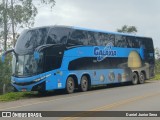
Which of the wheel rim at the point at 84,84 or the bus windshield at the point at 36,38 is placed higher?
the bus windshield at the point at 36,38

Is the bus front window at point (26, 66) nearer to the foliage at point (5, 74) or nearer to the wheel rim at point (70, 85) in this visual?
the wheel rim at point (70, 85)

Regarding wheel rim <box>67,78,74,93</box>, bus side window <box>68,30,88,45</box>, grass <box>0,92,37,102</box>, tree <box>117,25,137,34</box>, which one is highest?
tree <box>117,25,137,34</box>

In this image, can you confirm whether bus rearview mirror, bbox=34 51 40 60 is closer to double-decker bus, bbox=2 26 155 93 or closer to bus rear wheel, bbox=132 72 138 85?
double-decker bus, bbox=2 26 155 93

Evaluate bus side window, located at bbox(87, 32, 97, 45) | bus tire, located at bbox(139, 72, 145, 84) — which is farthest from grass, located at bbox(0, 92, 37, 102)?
bus tire, located at bbox(139, 72, 145, 84)

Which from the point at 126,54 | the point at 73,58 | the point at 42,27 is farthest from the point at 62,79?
the point at 126,54

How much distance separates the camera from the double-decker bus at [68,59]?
20734 millimetres

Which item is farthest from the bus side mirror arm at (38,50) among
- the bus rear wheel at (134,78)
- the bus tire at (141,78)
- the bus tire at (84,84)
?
the bus tire at (141,78)

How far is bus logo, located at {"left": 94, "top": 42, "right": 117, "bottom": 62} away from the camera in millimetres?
25016

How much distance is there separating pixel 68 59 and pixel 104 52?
4222 millimetres

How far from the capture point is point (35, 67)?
2064 cm

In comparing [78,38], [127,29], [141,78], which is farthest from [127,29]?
[78,38]

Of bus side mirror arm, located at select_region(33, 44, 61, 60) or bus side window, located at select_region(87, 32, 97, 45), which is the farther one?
bus side window, located at select_region(87, 32, 97, 45)

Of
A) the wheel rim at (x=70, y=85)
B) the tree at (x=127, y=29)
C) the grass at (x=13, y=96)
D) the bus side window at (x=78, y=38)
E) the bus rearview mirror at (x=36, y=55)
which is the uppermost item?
the tree at (x=127, y=29)

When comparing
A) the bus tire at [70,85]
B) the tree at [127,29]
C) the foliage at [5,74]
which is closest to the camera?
the bus tire at [70,85]
